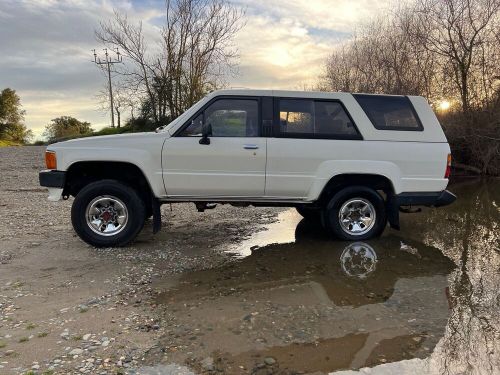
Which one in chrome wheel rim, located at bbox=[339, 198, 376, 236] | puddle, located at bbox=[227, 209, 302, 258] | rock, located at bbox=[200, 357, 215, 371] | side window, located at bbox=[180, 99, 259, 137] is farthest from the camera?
chrome wheel rim, located at bbox=[339, 198, 376, 236]

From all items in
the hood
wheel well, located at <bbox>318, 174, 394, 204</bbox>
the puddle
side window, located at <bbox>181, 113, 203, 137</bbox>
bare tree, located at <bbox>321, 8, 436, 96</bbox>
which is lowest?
the puddle

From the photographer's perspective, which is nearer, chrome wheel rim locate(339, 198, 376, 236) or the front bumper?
the front bumper

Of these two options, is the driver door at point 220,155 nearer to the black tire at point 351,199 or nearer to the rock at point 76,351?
the black tire at point 351,199

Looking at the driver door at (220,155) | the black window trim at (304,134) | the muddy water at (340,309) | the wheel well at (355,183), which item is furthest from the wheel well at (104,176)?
the wheel well at (355,183)

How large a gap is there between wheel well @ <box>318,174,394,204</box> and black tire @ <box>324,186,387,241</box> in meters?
0.10

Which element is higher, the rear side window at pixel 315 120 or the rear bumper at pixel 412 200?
the rear side window at pixel 315 120

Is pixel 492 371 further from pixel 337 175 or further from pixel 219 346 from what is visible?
pixel 337 175

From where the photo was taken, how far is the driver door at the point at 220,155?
227 inches

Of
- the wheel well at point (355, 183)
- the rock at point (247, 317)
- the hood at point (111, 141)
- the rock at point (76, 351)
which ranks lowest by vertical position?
the rock at point (247, 317)

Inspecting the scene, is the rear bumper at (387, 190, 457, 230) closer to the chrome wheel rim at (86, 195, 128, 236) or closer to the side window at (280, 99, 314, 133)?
the side window at (280, 99, 314, 133)

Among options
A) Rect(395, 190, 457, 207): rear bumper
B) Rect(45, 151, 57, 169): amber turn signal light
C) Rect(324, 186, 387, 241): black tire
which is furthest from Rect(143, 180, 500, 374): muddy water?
Rect(45, 151, 57, 169): amber turn signal light

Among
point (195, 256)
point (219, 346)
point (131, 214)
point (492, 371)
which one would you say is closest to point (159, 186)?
point (131, 214)

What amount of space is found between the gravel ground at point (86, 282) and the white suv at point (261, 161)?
606mm

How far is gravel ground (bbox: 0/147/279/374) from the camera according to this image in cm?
321
